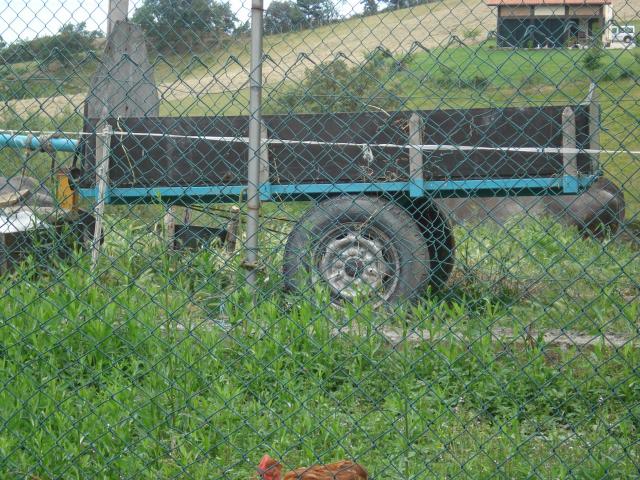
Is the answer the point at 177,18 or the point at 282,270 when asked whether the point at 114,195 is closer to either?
the point at 282,270

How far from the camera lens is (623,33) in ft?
10.2

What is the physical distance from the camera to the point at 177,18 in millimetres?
3689

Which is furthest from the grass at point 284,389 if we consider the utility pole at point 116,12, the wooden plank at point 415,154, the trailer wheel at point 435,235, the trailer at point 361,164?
the utility pole at point 116,12

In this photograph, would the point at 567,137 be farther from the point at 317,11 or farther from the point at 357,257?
the point at 317,11

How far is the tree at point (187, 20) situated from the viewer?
A: 11.9ft

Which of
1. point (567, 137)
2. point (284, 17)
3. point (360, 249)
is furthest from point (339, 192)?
point (284, 17)

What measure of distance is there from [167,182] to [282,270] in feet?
4.85

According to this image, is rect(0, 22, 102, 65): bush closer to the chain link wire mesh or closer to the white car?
the chain link wire mesh

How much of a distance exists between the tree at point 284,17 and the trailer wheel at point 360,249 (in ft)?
3.21

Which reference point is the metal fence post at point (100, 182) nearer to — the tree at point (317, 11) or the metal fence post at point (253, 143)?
the metal fence post at point (253, 143)

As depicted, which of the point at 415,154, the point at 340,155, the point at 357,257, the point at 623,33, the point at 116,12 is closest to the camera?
the point at 623,33

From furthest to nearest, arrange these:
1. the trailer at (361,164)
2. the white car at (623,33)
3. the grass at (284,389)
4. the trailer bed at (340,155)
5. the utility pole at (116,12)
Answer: the trailer bed at (340,155), the trailer at (361,164), the utility pole at (116,12), the grass at (284,389), the white car at (623,33)

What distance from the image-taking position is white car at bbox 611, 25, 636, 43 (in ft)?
10.1

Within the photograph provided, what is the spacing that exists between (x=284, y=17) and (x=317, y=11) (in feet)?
1.21
